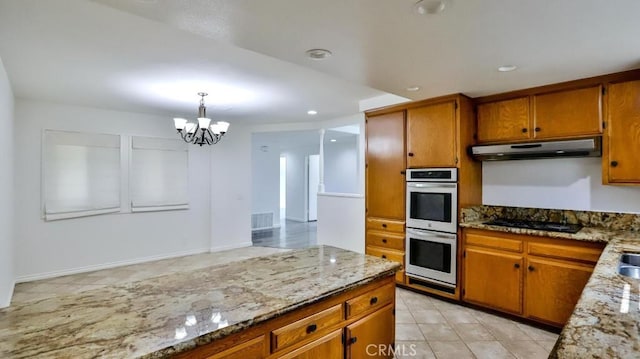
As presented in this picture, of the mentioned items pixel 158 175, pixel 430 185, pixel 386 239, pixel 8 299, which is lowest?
pixel 8 299

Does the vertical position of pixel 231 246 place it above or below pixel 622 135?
below

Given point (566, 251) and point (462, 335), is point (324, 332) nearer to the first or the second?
point (462, 335)

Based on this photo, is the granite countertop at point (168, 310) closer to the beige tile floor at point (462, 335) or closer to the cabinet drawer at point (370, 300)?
the cabinet drawer at point (370, 300)

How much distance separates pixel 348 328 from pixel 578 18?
2.07 meters

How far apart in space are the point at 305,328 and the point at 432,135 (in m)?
2.75

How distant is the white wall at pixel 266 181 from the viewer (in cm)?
902

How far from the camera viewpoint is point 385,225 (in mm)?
4066

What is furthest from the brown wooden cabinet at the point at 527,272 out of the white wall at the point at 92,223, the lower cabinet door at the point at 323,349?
the white wall at the point at 92,223

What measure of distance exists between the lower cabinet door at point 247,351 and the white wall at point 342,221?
355cm

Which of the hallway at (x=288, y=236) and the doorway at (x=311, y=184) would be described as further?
the doorway at (x=311, y=184)

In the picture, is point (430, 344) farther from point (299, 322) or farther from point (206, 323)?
point (206, 323)

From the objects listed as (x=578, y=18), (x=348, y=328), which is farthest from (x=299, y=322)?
(x=578, y=18)

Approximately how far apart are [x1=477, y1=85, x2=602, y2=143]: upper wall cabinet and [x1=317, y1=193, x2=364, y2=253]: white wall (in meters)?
1.99

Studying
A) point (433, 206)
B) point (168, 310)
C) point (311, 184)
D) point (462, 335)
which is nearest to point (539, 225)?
point (433, 206)
